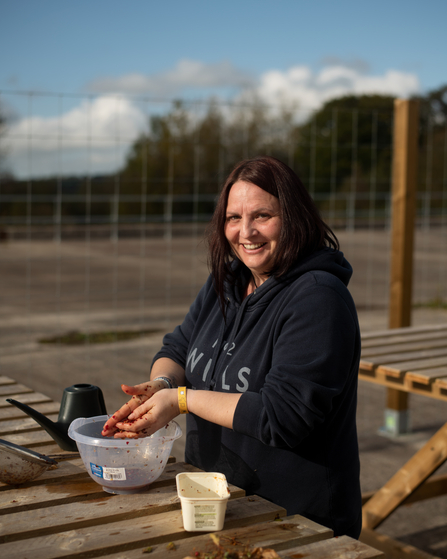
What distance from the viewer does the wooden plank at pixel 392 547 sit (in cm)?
236

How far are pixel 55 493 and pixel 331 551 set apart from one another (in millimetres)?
575

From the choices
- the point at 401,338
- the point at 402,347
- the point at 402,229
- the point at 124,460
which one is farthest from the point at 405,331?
the point at 124,460

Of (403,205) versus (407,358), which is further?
(403,205)

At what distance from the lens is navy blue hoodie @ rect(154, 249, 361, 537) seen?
130 centimetres

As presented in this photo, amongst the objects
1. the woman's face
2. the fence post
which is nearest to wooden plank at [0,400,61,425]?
the woman's face

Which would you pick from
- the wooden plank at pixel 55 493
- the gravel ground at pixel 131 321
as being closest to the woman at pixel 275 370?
the wooden plank at pixel 55 493

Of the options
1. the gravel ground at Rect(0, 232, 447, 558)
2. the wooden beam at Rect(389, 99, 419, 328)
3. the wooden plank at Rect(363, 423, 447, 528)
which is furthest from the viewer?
the wooden beam at Rect(389, 99, 419, 328)

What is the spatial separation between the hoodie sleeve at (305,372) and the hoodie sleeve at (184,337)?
49 cm

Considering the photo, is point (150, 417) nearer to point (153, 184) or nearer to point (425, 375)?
point (425, 375)

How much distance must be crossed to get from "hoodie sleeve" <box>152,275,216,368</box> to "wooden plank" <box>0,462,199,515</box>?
1.72ft

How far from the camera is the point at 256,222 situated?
1554mm

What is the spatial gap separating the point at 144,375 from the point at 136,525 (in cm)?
384

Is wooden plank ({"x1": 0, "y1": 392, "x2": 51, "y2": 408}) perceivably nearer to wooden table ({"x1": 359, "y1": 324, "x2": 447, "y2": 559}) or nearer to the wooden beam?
wooden table ({"x1": 359, "y1": 324, "x2": 447, "y2": 559})

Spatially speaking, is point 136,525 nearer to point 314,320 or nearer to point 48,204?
point 314,320
